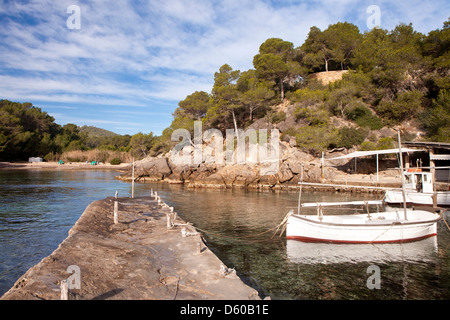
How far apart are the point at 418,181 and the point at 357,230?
19.3 m

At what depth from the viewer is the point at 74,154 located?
334 feet

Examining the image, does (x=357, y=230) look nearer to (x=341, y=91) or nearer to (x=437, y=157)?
(x=437, y=157)

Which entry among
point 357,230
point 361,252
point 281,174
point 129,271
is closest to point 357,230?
point 357,230

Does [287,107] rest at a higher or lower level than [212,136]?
higher

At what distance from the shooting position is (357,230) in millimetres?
16016

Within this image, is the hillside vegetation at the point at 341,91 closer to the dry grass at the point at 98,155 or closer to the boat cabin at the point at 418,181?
the boat cabin at the point at 418,181

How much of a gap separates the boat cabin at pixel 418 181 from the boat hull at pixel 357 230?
12.5 metres

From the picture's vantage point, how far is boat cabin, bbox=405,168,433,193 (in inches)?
1084

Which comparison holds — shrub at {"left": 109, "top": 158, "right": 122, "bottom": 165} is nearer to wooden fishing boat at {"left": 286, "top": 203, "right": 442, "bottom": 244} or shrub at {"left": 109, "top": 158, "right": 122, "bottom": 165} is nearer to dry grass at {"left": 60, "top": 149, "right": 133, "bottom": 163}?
dry grass at {"left": 60, "top": 149, "right": 133, "bottom": 163}

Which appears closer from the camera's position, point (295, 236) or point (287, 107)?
point (295, 236)

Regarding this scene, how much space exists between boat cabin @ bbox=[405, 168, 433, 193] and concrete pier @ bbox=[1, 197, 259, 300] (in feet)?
85.6

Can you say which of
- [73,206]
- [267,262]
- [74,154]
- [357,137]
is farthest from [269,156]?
[74,154]

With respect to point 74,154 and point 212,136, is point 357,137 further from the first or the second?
point 74,154
